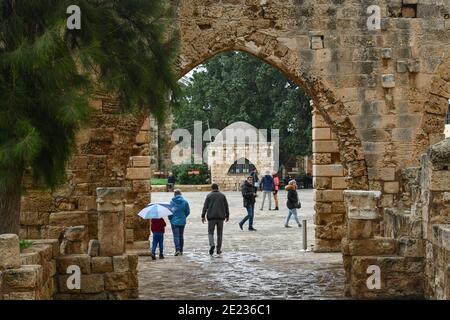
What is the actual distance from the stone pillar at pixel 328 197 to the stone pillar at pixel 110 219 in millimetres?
5978

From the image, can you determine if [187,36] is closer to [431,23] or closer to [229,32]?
[229,32]

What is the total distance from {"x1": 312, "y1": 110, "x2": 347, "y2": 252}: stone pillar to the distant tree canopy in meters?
22.9

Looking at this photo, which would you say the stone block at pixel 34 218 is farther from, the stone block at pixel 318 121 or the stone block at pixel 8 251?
the stone block at pixel 318 121

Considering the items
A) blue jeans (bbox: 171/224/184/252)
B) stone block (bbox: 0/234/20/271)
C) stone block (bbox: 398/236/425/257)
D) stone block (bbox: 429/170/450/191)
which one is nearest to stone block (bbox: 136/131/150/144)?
blue jeans (bbox: 171/224/184/252)

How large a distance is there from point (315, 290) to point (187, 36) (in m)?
4.57

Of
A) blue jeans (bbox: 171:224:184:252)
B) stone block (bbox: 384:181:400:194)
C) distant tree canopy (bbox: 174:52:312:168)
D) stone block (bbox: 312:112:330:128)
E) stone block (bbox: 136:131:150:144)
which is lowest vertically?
blue jeans (bbox: 171:224:184:252)

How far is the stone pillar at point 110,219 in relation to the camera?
8664mm

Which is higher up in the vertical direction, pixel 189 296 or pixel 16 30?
pixel 16 30

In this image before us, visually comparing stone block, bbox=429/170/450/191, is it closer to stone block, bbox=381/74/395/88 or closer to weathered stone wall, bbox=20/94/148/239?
stone block, bbox=381/74/395/88

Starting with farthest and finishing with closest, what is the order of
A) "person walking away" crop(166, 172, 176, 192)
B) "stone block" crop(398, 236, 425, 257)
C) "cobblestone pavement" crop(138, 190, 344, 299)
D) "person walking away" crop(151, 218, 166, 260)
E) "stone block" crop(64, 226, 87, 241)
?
"person walking away" crop(166, 172, 176, 192), "person walking away" crop(151, 218, 166, 260), "cobblestone pavement" crop(138, 190, 344, 299), "stone block" crop(64, 226, 87, 241), "stone block" crop(398, 236, 425, 257)

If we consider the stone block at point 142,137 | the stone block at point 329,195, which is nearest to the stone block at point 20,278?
the stone block at point 142,137

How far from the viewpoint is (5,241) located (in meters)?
6.36

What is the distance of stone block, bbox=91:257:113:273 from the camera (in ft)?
28.2
